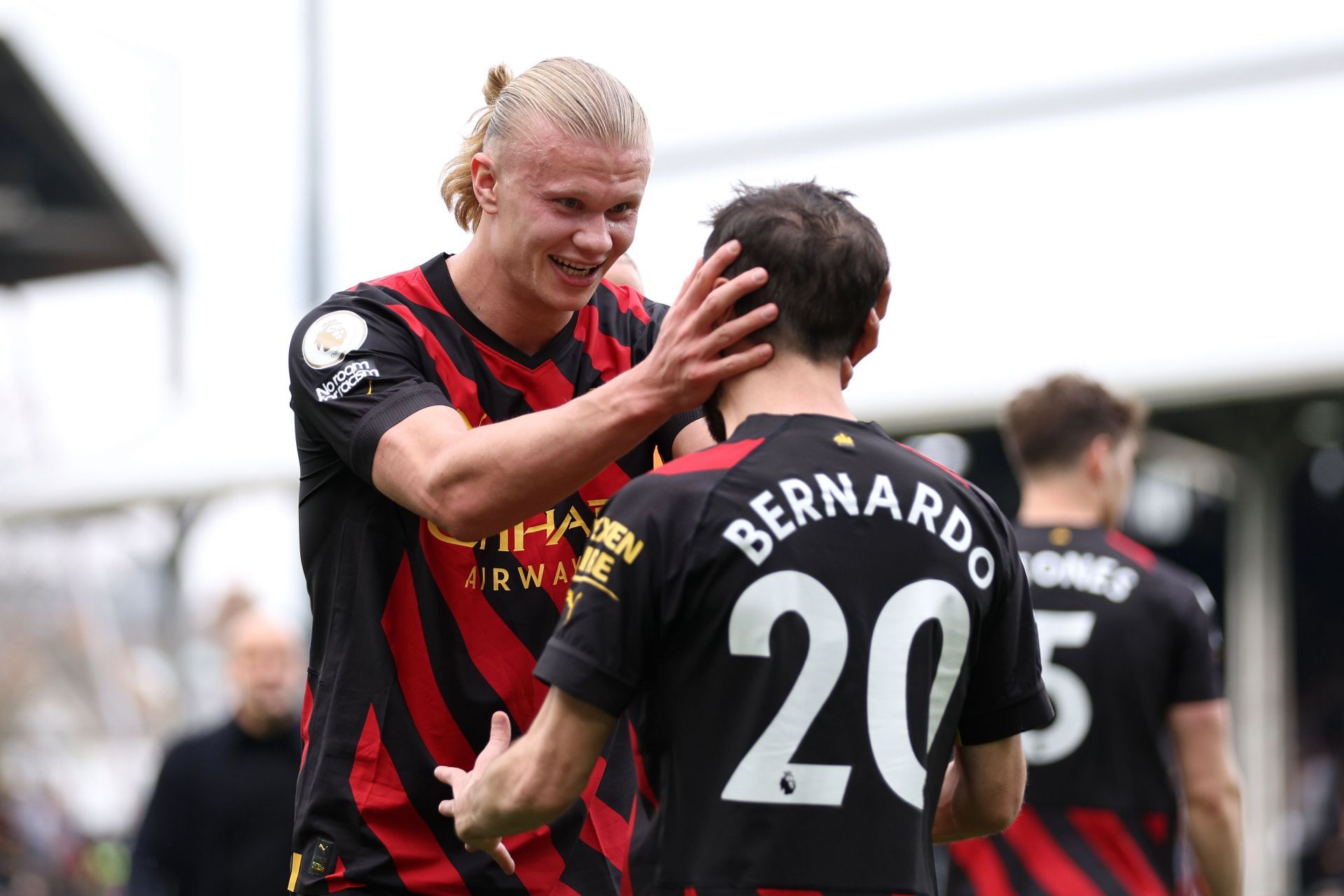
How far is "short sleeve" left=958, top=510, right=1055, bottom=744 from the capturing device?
2.47m

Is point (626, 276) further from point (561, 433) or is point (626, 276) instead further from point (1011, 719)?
point (1011, 719)

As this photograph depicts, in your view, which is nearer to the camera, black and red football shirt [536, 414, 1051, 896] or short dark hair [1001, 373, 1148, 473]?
black and red football shirt [536, 414, 1051, 896]

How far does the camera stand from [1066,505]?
209 inches

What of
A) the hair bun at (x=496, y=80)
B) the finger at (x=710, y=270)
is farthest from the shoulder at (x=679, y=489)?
the hair bun at (x=496, y=80)

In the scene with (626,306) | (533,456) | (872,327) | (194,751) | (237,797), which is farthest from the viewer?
(194,751)

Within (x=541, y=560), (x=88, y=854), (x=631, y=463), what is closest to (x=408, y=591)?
(x=541, y=560)

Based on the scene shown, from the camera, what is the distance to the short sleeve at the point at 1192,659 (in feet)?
16.1

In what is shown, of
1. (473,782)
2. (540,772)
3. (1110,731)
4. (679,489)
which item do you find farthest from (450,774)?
(1110,731)

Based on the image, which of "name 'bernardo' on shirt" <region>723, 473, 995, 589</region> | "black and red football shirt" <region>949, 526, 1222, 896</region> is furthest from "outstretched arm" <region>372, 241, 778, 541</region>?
"black and red football shirt" <region>949, 526, 1222, 896</region>

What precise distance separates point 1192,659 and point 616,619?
10.5 ft

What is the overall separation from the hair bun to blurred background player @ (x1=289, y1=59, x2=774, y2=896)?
0.12m

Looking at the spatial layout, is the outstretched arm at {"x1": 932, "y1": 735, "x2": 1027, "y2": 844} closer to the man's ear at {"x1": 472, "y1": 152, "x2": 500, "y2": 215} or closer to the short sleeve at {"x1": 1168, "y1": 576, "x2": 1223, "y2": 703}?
the man's ear at {"x1": 472, "y1": 152, "x2": 500, "y2": 215}

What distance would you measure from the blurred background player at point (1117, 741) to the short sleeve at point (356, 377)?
279 cm

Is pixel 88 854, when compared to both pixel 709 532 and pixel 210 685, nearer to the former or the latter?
pixel 210 685
